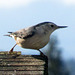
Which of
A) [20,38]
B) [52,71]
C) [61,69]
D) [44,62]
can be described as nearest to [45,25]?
[20,38]

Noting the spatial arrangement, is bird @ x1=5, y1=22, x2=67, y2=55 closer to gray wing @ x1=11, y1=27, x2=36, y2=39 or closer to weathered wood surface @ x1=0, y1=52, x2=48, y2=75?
gray wing @ x1=11, y1=27, x2=36, y2=39

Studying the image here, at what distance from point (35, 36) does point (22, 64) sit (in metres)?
0.94

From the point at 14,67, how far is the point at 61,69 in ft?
136

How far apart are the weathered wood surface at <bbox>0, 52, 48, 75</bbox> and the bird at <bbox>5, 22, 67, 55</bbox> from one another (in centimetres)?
41

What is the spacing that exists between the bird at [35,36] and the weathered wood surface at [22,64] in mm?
415

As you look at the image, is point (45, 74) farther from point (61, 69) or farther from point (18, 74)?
point (61, 69)

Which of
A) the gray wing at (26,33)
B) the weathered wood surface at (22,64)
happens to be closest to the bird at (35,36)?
the gray wing at (26,33)

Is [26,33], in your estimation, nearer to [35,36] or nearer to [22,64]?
[35,36]

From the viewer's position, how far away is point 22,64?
8961 millimetres

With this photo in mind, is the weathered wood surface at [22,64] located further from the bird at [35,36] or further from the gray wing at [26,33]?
the gray wing at [26,33]

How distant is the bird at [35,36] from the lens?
9555 millimetres

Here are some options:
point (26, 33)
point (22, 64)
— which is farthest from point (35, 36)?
point (22, 64)

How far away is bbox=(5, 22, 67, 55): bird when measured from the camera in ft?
31.3

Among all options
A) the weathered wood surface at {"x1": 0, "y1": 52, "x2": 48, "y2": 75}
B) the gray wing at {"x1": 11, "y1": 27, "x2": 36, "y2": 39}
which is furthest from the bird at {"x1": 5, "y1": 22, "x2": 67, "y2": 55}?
the weathered wood surface at {"x1": 0, "y1": 52, "x2": 48, "y2": 75}
